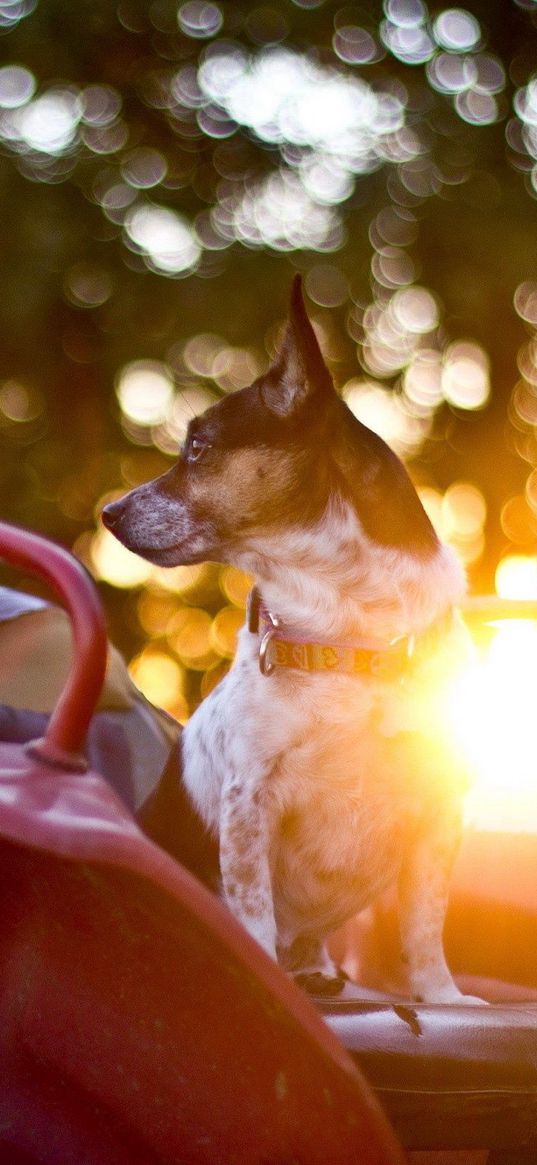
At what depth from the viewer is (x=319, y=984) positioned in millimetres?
2102

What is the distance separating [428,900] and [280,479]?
875mm

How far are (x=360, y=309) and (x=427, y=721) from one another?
26.5 feet

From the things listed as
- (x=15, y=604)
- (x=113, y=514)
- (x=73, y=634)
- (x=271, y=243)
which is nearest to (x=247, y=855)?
(x=15, y=604)

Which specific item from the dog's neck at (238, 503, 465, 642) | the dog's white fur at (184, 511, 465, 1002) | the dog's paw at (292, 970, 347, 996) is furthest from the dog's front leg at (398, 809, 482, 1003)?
the dog's neck at (238, 503, 465, 642)

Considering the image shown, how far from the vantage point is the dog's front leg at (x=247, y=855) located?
2287 millimetres

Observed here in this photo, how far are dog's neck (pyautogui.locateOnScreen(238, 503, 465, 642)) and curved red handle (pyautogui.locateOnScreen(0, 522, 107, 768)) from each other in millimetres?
1050

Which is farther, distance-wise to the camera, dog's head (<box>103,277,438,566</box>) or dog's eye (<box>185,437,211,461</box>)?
dog's eye (<box>185,437,211,461</box>)

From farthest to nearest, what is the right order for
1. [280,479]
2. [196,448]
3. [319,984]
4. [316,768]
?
[196,448], [280,479], [316,768], [319,984]

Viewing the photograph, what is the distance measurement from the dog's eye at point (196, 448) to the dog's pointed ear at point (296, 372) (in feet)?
0.64

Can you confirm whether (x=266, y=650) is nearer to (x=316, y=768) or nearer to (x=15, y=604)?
(x=316, y=768)

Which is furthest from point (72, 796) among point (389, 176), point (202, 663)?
point (202, 663)

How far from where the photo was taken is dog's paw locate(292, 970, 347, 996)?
6.77 feet

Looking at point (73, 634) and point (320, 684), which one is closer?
point (73, 634)

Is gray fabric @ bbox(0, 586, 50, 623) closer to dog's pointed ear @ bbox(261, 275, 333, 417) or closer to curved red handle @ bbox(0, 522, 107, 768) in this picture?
dog's pointed ear @ bbox(261, 275, 333, 417)
